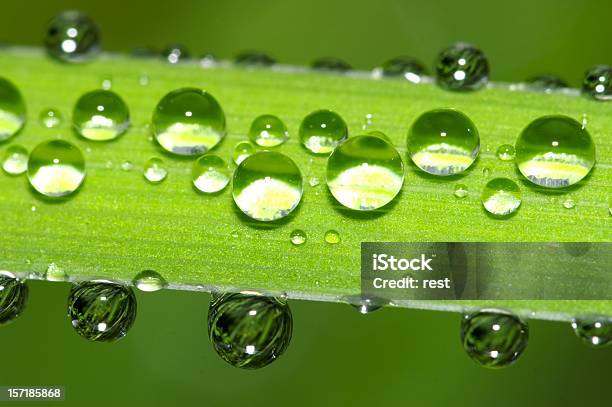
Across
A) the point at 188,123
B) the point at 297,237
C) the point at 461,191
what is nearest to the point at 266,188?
the point at 297,237

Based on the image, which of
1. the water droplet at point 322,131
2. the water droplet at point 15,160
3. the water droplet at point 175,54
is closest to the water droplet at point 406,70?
the water droplet at point 322,131

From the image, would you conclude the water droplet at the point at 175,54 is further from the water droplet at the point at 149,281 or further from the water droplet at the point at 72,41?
the water droplet at the point at 149,281

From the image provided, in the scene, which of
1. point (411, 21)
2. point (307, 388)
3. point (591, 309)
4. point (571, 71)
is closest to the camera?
point (591, 309)

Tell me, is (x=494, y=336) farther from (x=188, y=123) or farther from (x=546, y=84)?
(x=188, y=123)

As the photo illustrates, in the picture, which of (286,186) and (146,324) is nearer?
(286,186)

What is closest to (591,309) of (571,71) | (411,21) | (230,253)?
(230,253)

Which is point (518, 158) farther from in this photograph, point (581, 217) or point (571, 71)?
point (571, 71)

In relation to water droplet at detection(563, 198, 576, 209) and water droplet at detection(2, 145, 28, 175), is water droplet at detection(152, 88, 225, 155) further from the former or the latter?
water droplet at detection(563, 198, 576, 209)
